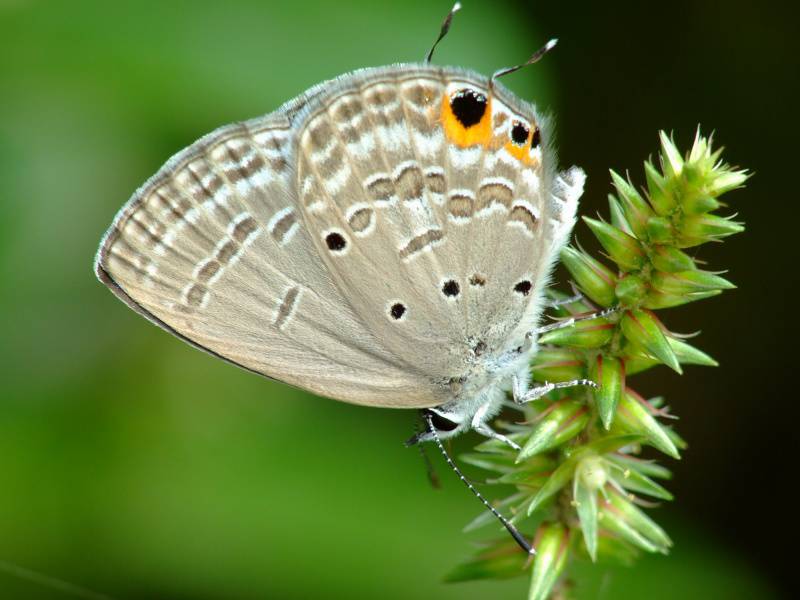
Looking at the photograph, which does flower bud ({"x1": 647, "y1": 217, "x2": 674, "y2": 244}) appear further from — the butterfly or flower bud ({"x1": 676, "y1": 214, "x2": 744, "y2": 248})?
the butterfly

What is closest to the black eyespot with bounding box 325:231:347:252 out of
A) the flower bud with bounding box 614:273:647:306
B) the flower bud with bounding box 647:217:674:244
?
the flower bud with bounding box 614:273:647:306

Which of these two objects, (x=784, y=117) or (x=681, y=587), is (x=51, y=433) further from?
(x=784, y=117)

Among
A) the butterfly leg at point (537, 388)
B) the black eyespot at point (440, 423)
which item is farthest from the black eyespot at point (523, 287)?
the black eyespot at point (440, 423)

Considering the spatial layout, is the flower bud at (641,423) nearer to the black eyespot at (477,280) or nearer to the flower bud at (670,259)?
the flower bud at (670,259)

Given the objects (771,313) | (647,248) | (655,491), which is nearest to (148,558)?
(655,491)

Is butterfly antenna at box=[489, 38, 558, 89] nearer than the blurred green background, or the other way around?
butterfly antenna at box=[489, 38, 558, 89]

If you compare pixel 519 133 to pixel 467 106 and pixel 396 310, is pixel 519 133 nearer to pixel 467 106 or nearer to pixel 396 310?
pixel 467 106

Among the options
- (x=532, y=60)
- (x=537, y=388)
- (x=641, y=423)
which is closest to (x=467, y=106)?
(x=532, y=60)
